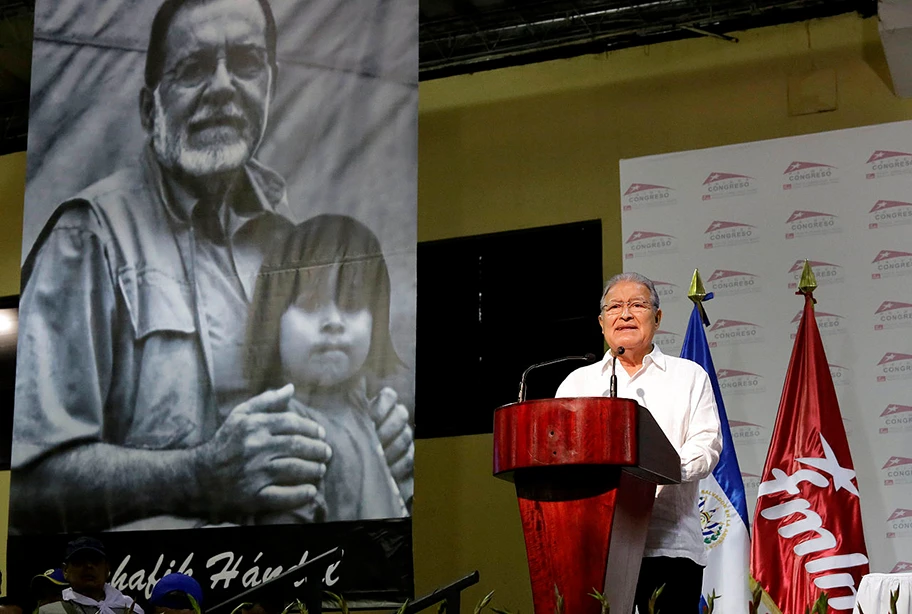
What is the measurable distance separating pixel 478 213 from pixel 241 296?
2.22 m

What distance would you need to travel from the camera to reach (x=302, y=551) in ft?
14.6

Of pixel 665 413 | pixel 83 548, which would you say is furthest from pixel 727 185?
pixel 83 548

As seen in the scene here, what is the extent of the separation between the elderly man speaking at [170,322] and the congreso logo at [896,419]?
232 cm

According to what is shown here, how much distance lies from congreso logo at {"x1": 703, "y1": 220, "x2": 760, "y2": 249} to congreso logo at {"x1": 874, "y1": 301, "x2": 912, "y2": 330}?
682 millimetres

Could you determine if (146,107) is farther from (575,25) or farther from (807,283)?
(807,283)

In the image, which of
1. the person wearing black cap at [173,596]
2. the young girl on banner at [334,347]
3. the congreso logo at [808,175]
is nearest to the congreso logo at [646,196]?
the congreso logo at [808,175]

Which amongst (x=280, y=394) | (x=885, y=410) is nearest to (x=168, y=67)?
(x=280, y=394)

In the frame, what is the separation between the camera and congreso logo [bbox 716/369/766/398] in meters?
5.48

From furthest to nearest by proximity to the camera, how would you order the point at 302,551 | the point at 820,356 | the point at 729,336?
the point at 729,336 < the point at 820,356 < the point at 302,551

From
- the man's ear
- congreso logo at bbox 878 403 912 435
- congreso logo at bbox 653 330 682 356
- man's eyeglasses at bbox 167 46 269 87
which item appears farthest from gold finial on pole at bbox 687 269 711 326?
the man's ear

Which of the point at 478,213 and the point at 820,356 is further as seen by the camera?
the point at 478,213

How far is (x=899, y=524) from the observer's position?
5.13 metres

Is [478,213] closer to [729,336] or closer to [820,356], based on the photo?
[729,336]

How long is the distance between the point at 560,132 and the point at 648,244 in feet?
3.58
